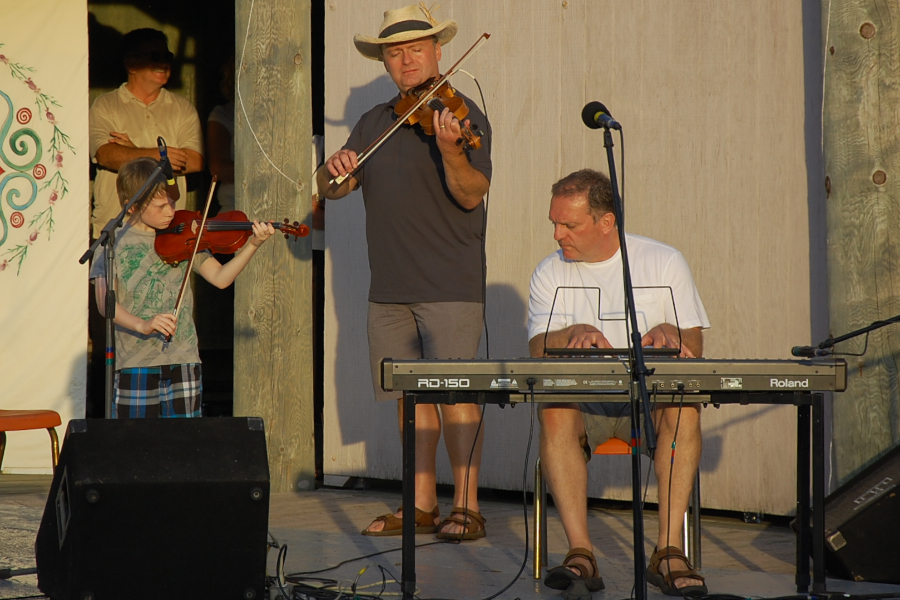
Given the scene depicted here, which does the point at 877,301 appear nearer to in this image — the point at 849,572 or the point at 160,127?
the point at 849,572

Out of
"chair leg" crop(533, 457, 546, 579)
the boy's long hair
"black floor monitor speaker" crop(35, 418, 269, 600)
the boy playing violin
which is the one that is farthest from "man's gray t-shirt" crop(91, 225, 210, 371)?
"chair leg" crop(533, 457, 546, 579)

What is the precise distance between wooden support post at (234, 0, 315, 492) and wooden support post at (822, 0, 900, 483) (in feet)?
A: 7.85

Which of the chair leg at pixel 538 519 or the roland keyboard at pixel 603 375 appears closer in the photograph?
the roland keyboard at pixel 603 375

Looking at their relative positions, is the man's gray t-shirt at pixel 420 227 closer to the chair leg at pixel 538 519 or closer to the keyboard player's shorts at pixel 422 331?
the keyboard player's shorts at pixel 422 331

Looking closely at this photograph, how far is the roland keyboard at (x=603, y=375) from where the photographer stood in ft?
9.77

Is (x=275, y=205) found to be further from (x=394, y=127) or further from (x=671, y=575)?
(x=671, y=575)

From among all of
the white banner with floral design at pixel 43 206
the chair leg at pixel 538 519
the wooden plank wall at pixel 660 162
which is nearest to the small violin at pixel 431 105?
the wooden plank wall at pixel 660 162

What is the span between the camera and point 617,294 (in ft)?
12.0

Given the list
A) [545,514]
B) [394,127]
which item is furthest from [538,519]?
[394,127]

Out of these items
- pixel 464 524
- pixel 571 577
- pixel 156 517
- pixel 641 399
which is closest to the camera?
pixel 641 399

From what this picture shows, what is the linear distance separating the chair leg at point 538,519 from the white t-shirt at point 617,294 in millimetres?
470

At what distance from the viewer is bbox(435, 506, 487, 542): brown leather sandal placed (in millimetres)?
4016

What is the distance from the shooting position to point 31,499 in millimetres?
4840

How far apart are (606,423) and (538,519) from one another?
0.38 meters
